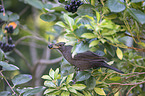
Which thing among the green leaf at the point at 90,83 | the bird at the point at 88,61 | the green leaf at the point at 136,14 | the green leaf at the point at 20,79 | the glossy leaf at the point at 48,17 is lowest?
the green leaf at the point at 20,79

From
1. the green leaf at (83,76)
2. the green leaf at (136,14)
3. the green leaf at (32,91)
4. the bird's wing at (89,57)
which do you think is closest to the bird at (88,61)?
the bird's wing at (89,57)

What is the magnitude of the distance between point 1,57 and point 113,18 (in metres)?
1.03

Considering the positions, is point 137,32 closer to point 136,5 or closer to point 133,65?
point 136,5

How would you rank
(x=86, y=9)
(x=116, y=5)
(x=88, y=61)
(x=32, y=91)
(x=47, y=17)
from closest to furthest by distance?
(x=116, y=5)
(x=86, y=9)
(x=32, y=91)
(x=88, y=61)
(x=47, y=17)

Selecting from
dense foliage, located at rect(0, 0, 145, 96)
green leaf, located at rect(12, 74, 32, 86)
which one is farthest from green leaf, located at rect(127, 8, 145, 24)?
green leaf, located at rect(12, 74, 32, 86)

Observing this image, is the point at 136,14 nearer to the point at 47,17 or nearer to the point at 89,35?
the point at 89,35

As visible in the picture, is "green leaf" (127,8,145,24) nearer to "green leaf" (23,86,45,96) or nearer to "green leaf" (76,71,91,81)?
"green leaf" (76,71,91,81)

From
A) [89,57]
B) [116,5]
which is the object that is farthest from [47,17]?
[116,5]

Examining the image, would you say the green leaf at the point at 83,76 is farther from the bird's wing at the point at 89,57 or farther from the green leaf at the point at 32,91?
the green leaf at the point at 32,91

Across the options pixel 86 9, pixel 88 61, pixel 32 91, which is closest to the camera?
pixel 86 9

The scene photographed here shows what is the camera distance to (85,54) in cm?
166

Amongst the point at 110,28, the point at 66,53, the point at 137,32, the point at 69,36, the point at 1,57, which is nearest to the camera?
the point at 110,28

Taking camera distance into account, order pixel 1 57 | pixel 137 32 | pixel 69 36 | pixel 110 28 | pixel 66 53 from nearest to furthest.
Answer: pixel 110 28 < pixel 69 36 < pixel 137 32 < pixel 1 57 < pixel 66 53

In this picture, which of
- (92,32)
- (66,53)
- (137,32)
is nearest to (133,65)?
(137,32)
